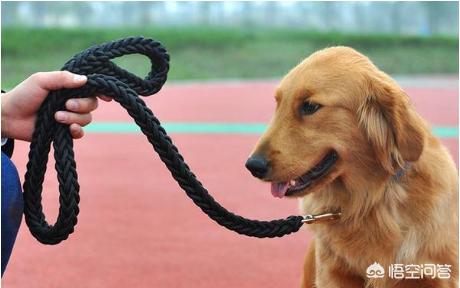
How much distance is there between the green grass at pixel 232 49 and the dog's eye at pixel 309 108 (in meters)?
17.8

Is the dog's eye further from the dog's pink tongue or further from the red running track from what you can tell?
the red running track

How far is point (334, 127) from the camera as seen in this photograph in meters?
2.56

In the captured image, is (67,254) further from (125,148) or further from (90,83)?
(125,148)

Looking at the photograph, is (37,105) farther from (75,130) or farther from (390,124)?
(390,124)

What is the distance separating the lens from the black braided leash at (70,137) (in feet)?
6.75

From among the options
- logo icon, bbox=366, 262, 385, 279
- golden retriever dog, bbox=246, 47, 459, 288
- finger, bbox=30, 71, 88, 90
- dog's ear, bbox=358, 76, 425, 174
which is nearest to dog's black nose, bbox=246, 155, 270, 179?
golden retriever dog, bbox=246, 47, 459, 288

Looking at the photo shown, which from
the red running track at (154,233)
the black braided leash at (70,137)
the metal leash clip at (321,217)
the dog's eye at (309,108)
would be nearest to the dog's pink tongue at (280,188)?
the metal leash clip at (321,217)

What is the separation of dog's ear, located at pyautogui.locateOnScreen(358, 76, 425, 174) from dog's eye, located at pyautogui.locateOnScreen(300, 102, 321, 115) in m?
0.16

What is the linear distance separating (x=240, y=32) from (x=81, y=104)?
2131 centimetres

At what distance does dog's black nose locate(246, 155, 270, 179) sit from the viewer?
246 centimetres

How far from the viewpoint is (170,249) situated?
4594 millimetres

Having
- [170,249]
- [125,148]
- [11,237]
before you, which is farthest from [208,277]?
[125,148]

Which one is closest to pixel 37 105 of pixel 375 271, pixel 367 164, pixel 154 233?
pixel 367 164

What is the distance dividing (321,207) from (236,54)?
2022 centimetres
